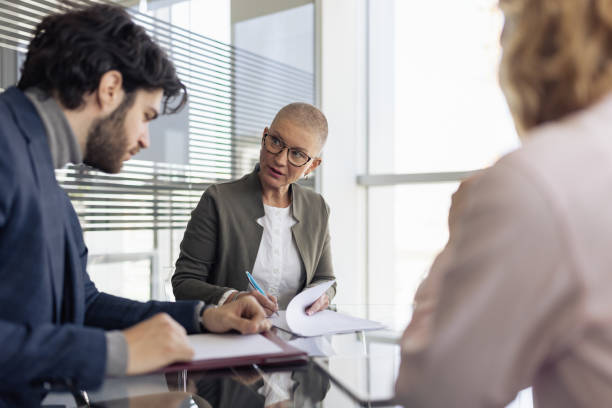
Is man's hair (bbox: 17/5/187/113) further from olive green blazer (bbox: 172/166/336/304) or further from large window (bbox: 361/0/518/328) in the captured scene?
large window (bbox: 361/0/518/328)

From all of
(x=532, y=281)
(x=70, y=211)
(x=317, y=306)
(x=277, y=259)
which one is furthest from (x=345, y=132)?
(x=532, y=281)

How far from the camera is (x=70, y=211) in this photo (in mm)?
1518

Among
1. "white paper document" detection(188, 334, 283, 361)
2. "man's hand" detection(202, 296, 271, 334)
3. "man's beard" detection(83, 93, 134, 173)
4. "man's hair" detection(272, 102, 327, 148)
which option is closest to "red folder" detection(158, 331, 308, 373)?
"white paper document" detection(188, 334, 283, 361)

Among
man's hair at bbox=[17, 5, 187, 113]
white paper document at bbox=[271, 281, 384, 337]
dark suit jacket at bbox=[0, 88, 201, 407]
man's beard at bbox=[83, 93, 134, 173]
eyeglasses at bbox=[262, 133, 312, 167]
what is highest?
man's hair at bbox=[17, 5, 187, 113]

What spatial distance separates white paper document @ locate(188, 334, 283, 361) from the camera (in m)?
1.13

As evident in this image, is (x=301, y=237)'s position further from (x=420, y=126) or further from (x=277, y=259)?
(x=420, y=126)

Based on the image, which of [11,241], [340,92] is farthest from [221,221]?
[340,92]

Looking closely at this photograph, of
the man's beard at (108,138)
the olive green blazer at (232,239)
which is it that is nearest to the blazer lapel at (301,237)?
the olive green blazer at (232,239)

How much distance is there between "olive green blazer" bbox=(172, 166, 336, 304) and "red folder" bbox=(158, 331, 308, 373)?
3.07 ft

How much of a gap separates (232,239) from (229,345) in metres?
1.03

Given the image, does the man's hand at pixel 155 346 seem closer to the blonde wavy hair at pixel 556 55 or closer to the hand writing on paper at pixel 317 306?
the hand writing on paper at pixel 317 306

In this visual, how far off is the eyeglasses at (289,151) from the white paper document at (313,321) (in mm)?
749

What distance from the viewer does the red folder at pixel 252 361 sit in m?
1.05

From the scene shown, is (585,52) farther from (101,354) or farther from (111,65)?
(111,65)
